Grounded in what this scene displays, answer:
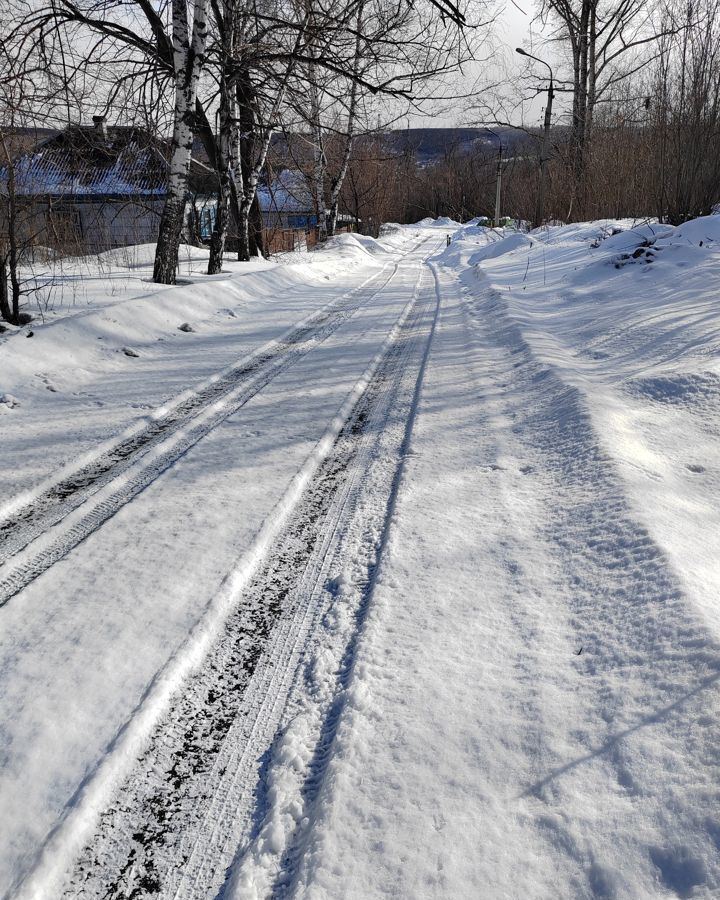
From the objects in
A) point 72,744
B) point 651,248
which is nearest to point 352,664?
point 72,744

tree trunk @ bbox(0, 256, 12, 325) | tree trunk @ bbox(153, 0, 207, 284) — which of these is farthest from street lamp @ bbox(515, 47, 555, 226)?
tree trunk @ bbox(0, 256, 12, 325)

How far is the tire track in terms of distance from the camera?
140 cm

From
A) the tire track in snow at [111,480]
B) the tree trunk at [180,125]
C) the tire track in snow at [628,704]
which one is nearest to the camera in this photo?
the tire track in snow at [628,704]

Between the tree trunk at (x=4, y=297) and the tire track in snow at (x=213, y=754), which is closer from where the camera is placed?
the tire track in snow at (x=213, y=754)

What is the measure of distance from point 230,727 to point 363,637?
0.54 meters

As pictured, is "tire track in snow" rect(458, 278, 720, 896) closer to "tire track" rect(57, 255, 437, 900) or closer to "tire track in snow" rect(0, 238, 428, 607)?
"tire track" rect(57, 255, 437, 900)

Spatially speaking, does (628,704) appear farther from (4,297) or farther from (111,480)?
(4,297)

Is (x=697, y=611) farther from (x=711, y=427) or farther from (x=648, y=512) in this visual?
(x=711, y=427)

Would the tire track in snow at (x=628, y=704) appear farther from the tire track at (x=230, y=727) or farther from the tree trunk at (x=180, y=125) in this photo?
the tree trunk at (x=180, y=125)

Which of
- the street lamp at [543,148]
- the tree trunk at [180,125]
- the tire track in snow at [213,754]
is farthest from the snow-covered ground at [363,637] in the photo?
the street lamp at [543,148]

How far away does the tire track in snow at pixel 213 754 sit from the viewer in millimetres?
1386

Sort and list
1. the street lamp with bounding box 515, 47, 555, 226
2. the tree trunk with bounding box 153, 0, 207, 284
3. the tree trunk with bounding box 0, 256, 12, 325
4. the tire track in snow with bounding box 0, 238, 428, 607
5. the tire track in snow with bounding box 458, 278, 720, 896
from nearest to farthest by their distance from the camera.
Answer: the tire track in snow with bounding box 458, 278, 720, 896
the tire track in snow with bounding box 0, 238, 428, 607
the tree trunk with bounding box 0, 256, 12, 325
the tree trunk with bounding box 153, 0, 207, 284
the street lamp with bounding box 515, 47, 555, 226

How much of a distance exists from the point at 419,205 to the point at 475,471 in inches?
3179

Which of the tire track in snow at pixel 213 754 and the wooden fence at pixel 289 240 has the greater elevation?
the wooden fence at pixel 289 240
